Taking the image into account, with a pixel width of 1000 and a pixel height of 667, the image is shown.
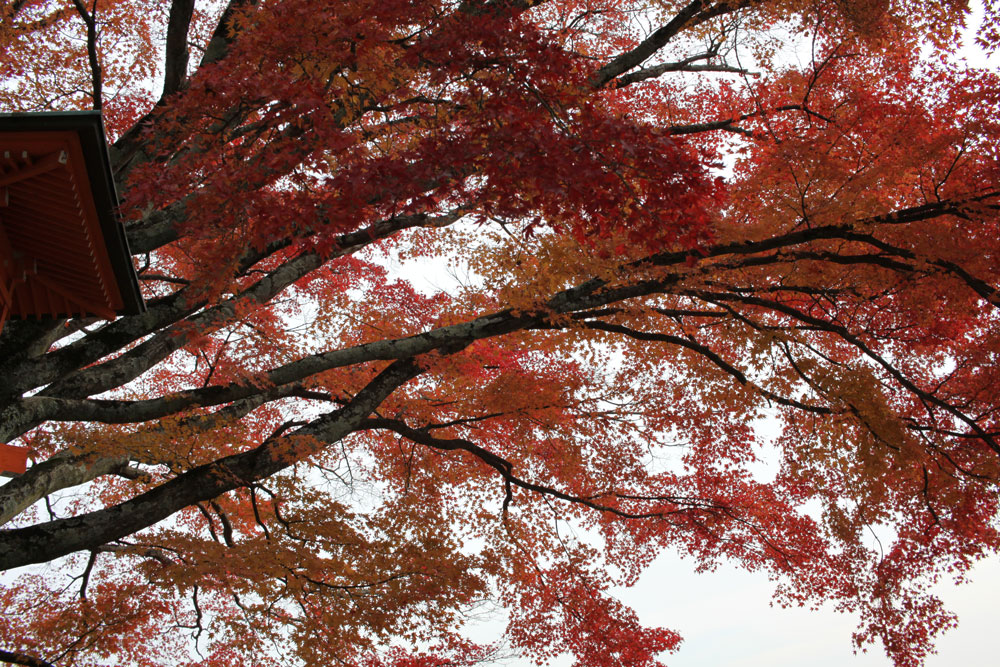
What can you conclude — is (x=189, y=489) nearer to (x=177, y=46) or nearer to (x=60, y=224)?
(x=60, y=224)

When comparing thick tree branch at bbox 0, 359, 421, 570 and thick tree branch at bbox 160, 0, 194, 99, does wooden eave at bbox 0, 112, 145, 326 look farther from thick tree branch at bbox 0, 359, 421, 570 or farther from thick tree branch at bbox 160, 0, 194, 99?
thick tree branch at bbox 160, 0, 194, 99

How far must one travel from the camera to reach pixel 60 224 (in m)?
5.25

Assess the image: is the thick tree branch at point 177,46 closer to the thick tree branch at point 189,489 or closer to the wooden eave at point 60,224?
the wooden eave at point 60,224

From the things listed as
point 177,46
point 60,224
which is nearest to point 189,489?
point 60,224

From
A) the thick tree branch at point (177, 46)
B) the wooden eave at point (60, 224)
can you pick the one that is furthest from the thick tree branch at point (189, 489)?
the thick tree branch at point (177, 46)

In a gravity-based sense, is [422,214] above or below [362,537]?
above

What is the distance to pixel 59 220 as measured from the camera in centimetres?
521

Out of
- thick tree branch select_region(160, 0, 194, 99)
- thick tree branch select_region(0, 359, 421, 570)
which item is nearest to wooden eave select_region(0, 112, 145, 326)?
thick tree branch select_region(0, 359, 421, 570)

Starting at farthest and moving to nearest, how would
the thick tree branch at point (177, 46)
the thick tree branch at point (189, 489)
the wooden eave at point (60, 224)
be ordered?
the thick tree branch at point (177, 46) < the thick tree branch at point (189, 489) < the wooden eave at point (60, 224)

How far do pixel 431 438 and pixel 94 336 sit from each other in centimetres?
399

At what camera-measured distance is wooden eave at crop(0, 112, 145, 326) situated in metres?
4.56

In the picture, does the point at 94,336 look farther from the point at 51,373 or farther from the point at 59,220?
the point at 59,220

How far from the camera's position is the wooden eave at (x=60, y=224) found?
4562 mm

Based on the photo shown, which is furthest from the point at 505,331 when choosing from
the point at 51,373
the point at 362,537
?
the point at 51,373
